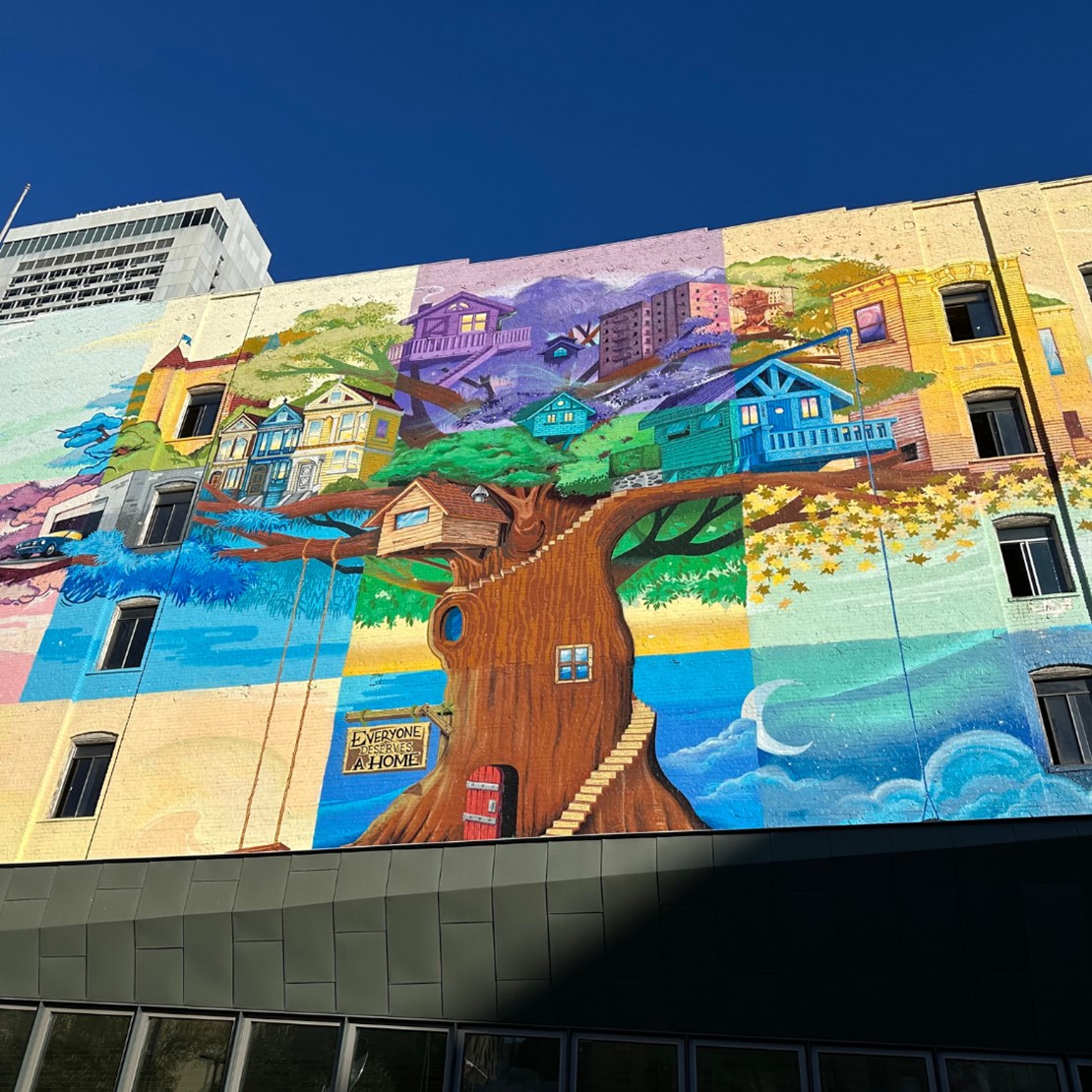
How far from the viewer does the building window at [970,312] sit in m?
25.8

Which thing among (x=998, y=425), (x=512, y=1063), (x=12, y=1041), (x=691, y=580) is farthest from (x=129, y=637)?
(x=998, y=425)

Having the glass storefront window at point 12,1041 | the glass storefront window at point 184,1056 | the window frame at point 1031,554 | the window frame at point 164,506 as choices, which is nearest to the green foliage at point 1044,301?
the window frame at point 1031,554

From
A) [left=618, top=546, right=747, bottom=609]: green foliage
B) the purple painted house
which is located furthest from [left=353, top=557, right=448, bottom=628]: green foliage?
the purple painted house

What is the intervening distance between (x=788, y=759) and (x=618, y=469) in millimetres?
8208

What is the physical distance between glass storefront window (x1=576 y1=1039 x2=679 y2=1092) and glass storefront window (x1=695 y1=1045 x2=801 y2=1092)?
485mm

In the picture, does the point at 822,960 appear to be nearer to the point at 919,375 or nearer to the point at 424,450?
the point at 919,375

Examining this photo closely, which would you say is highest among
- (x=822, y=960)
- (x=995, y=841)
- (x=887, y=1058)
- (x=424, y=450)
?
(x=424, y=450)

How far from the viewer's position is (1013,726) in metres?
20.0

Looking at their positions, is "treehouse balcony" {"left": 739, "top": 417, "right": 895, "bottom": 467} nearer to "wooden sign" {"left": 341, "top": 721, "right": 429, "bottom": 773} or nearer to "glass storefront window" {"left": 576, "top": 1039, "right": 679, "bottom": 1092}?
"wooden sign" {"left": 341, "top": 721, "right": 429, "bottom": 773}

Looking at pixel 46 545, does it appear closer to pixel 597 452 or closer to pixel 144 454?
pixel 144 454

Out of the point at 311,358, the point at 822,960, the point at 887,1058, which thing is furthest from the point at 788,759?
the point at 311,358

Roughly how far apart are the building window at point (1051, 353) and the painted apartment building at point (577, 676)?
10 centimetres

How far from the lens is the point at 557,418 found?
27.0 meters

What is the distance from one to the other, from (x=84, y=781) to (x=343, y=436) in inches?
413
